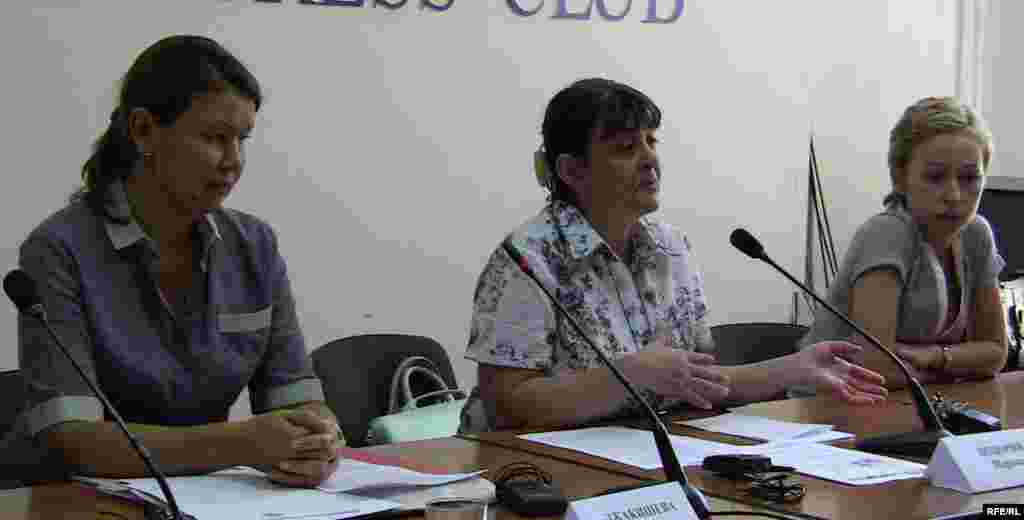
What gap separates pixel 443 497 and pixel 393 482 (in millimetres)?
82

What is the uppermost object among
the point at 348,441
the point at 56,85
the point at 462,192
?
the point at 56,85

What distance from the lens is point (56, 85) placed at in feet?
11.6

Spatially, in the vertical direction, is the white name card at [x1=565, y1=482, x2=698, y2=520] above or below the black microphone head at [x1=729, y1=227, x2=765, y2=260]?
below

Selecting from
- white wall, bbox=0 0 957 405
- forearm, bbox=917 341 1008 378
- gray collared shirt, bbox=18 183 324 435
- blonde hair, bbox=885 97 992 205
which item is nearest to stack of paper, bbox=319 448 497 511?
gray collared shirt, bbox=18 183 324 435

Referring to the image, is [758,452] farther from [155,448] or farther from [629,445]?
[155,448]

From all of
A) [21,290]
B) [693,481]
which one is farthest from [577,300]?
[21,290]

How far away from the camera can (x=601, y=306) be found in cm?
263

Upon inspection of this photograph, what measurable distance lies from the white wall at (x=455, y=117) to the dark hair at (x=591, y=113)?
1373mm

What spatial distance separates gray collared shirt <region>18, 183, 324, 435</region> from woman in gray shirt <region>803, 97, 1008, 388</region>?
51.5 inches

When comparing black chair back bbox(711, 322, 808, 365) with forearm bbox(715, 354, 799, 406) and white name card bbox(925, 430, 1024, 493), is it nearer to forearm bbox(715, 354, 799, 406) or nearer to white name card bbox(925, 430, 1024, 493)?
forearm bbox(715, 354, 799, 406)

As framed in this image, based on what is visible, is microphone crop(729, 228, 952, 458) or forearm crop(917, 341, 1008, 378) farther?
forearm crop(917, 341, 1008, 378)

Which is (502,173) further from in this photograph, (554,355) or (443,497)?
(443,497)

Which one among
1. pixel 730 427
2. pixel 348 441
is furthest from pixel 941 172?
pixel 348 441

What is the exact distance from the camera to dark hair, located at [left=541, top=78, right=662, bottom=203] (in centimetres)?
266
